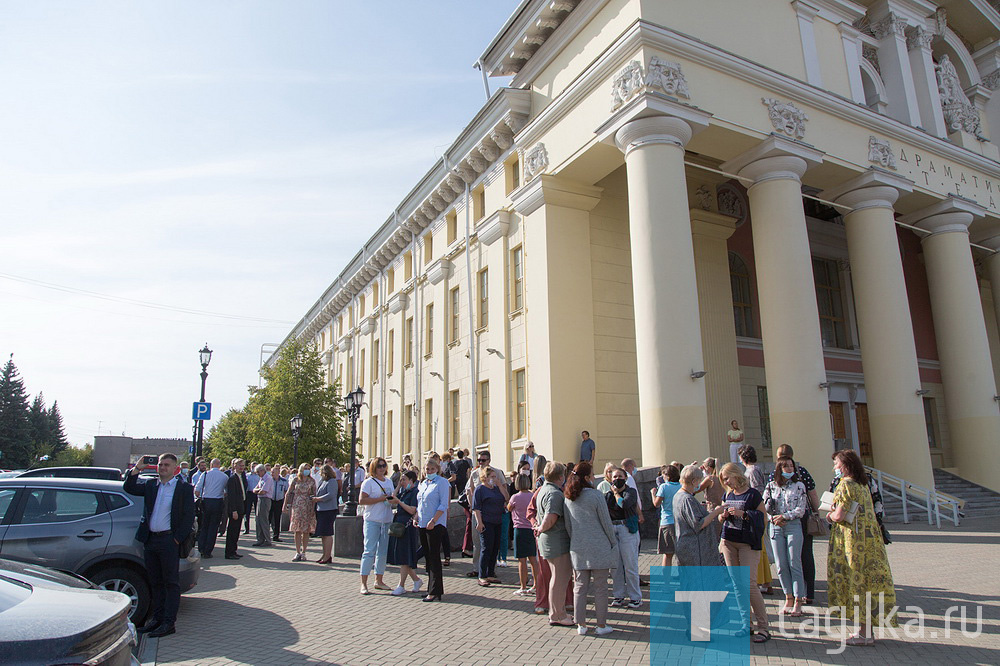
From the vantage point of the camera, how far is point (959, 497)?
19969mm

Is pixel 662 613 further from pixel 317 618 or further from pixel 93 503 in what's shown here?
pixel 93 503

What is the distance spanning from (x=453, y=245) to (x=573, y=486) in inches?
802

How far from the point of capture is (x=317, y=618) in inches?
327

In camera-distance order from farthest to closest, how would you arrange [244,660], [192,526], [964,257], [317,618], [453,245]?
1. [453,245]
2. [964,257]
3. [317,618]
4. [192,526]
5. [244,660]

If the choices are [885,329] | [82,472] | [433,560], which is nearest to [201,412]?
[82,472]

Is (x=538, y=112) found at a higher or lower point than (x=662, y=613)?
higher

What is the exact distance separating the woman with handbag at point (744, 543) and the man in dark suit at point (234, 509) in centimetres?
1056

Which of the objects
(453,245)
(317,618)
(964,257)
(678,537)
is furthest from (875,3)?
(317,618)

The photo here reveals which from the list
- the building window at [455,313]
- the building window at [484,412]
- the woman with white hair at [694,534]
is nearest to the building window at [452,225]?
the building window at [455,313]

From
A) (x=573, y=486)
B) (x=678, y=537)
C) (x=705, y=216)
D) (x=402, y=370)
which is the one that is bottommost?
(x=678, y=537)

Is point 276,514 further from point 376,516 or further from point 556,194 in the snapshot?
point 556,194

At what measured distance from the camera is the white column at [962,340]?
21.0 meters

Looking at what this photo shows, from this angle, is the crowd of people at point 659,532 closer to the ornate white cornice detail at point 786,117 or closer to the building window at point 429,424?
the ornate white cornice detail at point 786,117

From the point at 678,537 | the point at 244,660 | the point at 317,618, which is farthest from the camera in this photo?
the point at 317,618
